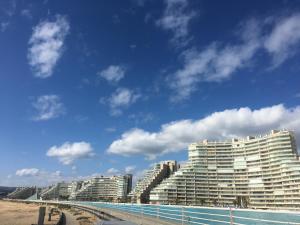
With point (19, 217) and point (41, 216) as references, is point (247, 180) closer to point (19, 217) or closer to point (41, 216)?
point (19, 217)

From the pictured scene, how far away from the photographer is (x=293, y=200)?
479 feet

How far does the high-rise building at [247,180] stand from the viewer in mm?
159438

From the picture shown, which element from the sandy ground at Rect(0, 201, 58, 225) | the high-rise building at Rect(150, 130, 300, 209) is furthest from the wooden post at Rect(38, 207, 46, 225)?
the high-rise building at Rect(150, 130, 300, 209)

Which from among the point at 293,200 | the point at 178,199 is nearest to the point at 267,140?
the point at 293,200

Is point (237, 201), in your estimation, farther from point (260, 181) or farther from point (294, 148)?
point (294, 148)

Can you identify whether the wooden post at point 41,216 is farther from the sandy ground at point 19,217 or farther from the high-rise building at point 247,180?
the high-rise building at point 247,180

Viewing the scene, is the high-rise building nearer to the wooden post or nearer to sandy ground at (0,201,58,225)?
sandy ground at (0,201,58,225)

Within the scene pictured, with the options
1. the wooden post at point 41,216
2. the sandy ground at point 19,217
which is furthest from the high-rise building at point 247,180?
the wooden post at point 41,216

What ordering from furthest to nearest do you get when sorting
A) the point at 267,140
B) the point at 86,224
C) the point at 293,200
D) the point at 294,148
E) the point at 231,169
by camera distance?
the point at 231,169
the point at 267,140
the point at 294,148
the point at 293,200
the point at 86,224

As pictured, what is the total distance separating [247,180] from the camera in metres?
184

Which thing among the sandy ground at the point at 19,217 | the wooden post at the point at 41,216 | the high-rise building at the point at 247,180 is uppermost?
the high-rise building at the point at 247,180

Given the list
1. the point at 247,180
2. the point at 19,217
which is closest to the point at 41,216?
the point at 19,217

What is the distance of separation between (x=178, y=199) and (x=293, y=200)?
60190 mm

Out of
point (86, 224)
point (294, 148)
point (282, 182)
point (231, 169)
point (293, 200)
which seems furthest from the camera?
point (231, 169)
